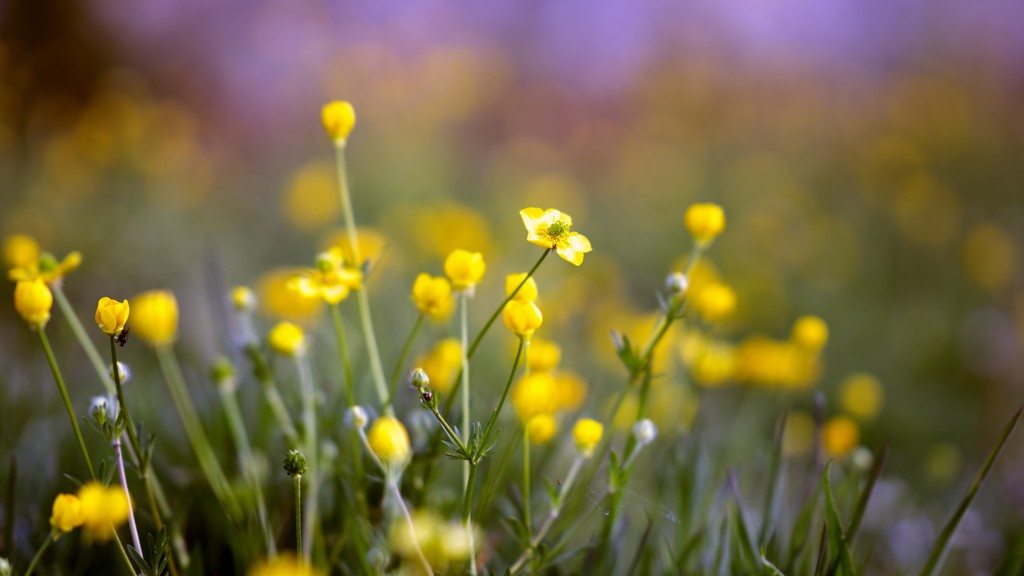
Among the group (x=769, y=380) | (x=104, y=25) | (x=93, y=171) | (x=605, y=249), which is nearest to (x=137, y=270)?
(x=93, y=171)

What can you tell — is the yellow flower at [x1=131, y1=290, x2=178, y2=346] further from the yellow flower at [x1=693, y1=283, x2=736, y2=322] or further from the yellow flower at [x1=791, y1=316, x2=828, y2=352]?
the yellow flower at [x1=791, y1=316, x2=828, y2=352]

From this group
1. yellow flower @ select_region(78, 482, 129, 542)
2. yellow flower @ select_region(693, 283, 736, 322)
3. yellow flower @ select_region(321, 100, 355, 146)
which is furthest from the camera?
yellow flower @ select_region(693, 283, 736, 322)

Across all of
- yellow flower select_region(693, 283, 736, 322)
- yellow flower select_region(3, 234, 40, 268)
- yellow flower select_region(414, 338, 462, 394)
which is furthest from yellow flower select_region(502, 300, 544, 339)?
yellow flower select_region(3, 234, 40, 268)

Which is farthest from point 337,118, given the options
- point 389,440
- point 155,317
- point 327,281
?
point 389,440

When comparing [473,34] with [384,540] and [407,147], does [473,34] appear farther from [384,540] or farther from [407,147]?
[384,540]

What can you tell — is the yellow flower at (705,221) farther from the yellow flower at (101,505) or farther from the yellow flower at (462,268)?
the yellow flower at (101,505)
